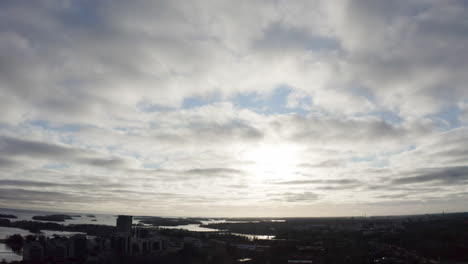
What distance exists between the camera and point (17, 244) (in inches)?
4358

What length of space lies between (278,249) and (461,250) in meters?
41.5

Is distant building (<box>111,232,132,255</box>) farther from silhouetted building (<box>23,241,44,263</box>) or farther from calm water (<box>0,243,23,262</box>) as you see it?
calm water (<box>0,243,23,262</box>)

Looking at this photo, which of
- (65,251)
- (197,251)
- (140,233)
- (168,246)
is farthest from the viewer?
(140,233)

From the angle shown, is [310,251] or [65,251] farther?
[310,251]

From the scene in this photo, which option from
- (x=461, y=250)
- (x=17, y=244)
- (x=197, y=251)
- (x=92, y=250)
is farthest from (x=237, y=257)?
(x=17, y=244)

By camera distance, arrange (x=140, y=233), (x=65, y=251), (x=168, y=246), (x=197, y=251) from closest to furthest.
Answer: (x=65, y=251) → (x=197, y=251) → (x=168, y=246) → (x=140, y=233)

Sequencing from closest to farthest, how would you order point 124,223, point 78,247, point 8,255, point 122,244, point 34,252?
point 34,252 → point 78,247 → point 8,255 → point 122,244 → point 124,223

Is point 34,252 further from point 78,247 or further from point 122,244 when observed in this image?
point 122,244

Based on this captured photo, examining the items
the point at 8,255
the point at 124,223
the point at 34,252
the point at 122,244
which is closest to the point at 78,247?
the point at 34,252

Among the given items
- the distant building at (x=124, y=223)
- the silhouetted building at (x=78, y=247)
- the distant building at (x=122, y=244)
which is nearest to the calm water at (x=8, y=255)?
the silhouetted building at (x=78, y=247)

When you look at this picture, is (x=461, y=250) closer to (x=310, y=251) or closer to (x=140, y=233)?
→ (x=310, y=251)

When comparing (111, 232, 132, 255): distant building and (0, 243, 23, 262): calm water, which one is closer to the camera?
(0, 243, 23, 262): calm water

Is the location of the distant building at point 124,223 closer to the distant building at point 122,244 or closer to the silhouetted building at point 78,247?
the distant building at point 122,244

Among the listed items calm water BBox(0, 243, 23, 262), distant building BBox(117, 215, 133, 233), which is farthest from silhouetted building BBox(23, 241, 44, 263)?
distant building BBox(117, 215, 133, 233)
